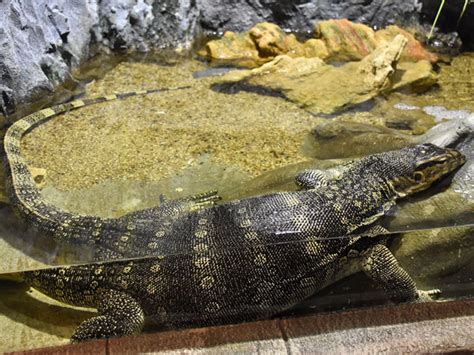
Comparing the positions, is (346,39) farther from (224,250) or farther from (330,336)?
(330,336)

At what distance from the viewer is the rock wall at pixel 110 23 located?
290 cm

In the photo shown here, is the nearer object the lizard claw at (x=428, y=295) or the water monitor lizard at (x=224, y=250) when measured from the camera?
the water monitor lizard at (x=224, y=250)

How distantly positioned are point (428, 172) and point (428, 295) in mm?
582

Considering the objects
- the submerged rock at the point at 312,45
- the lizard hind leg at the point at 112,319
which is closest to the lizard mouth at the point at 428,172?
the lizard hind leg at the point at 112,319

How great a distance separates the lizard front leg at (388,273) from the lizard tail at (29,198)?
47.8 inches

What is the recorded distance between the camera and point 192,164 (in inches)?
100

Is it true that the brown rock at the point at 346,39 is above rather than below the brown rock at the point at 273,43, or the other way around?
above

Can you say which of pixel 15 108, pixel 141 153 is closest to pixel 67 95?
pixel 15 108

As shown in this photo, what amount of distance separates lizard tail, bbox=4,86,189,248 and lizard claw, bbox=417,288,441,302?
1486 millimetres

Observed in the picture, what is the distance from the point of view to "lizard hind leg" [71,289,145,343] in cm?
223

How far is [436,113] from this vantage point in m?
3.11

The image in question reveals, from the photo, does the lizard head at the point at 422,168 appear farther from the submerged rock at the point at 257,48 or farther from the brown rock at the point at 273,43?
the brown rock at the point at 273,43

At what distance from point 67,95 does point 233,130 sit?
3.16 feet

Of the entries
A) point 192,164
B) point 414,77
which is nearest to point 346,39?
point 414,77
